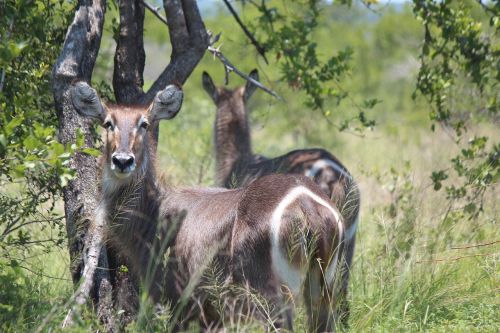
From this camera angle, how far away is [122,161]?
470 cm

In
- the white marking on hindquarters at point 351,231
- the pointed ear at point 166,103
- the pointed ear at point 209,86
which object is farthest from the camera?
the pointed ear at point 209,86

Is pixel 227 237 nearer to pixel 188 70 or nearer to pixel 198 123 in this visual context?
pixel 188 70

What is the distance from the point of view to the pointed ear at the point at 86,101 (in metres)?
4.71

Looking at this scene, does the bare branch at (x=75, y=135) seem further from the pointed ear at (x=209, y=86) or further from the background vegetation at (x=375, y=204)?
the pointed ear at (x=209, y=86)

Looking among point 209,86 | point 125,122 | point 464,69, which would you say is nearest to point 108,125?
point 125,122

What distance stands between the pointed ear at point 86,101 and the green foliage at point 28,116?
0.79ft

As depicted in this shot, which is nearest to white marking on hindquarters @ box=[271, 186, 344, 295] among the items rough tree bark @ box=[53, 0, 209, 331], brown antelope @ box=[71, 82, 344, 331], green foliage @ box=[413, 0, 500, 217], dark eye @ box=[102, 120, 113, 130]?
brown antelope @ box=[71, 82, 344, 331]

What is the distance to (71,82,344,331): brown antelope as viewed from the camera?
4.32 metres

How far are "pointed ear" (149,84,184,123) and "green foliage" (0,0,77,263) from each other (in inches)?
26.2

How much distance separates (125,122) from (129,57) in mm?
727

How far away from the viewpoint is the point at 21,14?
445 centimetres

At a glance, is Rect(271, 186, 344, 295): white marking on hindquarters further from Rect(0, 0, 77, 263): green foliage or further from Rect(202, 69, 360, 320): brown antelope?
Rect(202, 69, 360, 320): brown antelope

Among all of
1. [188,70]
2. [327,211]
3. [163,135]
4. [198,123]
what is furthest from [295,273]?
[198,123]

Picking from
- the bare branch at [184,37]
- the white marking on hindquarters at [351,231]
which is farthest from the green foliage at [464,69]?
the bare branch at [184,37]
